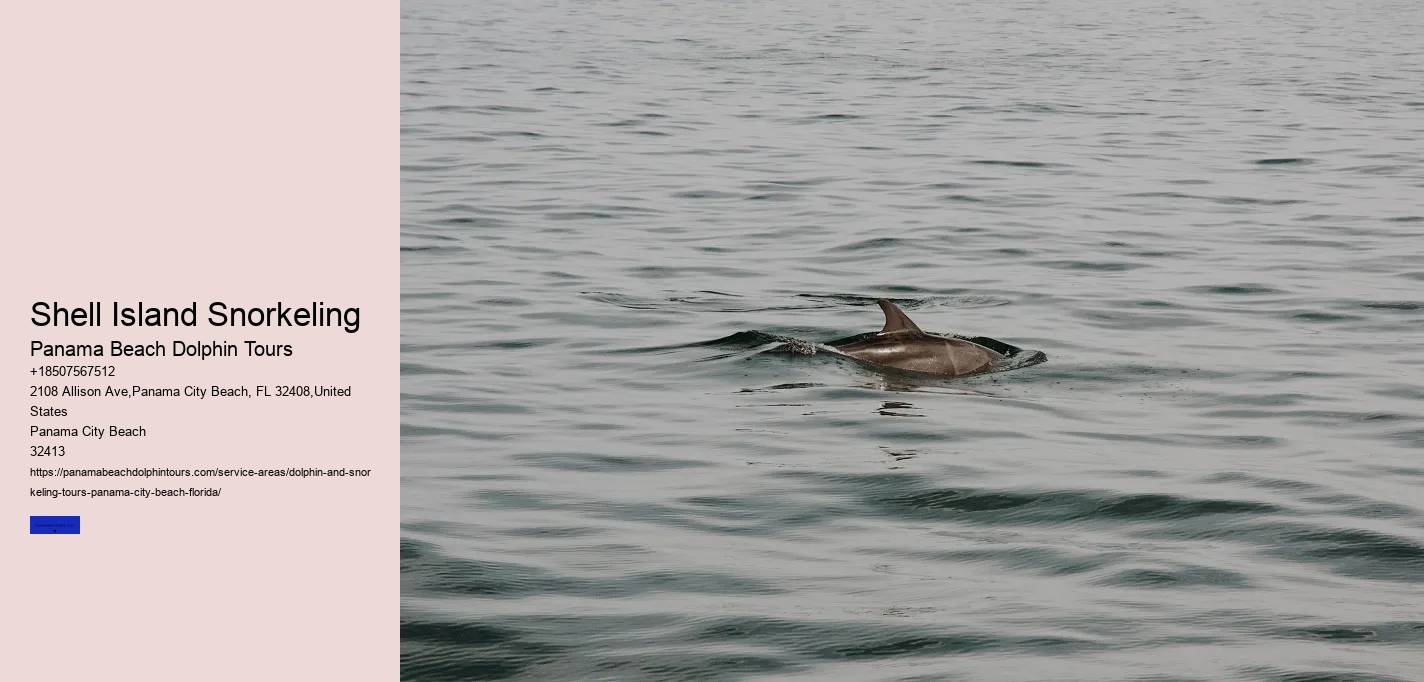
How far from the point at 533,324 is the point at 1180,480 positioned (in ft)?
19.4

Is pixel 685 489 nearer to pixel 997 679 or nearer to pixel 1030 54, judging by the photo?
pixel 997 679

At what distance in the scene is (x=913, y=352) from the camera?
12.0 m

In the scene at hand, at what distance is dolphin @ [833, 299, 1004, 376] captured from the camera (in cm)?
1192
